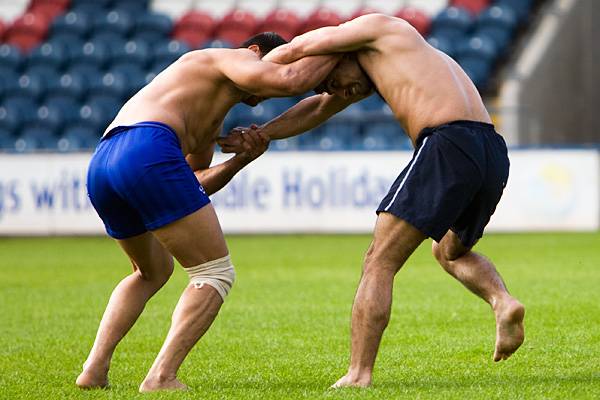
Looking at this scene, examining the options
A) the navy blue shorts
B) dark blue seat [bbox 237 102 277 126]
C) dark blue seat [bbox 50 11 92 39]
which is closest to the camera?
the navy blue shorts

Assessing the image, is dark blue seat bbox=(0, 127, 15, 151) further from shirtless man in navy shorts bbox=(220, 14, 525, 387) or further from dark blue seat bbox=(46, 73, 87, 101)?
shirtless man in navy shorts bbox=(220, 14, 525, 387)

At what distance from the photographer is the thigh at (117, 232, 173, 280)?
6.64 m

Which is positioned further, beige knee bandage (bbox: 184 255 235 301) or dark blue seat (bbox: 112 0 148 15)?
dark blue seat (bbox: 112 0 148 15)

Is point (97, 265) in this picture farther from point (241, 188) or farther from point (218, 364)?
point (218, 364)

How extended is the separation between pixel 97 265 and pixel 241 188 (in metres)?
5.36

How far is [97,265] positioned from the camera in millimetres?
15461

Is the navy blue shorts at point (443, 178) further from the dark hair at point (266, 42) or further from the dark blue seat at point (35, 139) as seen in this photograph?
the dark blue seat at point (35, 139)

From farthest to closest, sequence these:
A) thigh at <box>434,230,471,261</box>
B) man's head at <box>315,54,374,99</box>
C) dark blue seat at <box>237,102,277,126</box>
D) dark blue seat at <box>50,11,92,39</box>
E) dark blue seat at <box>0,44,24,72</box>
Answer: dark blue seat at <box>50,11,92,39</box>
dark blue seat at <box>0,44,24,72</box>
dark blue seat at <box>237,102,277,126</box>
thigh at <box>434,230,471,261</box>
man's head at <box>315,54,374,99</box>

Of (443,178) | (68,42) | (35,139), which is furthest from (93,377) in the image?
Answer: (68,42)

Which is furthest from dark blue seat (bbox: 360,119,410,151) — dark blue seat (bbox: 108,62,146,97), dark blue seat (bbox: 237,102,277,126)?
dark blue seat (bbox: 108,62,146,97)

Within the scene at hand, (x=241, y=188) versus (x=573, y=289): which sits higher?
(x=573, y=289)

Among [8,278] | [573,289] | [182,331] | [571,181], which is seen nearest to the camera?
[182,331]

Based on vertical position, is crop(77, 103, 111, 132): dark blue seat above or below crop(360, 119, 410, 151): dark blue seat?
above

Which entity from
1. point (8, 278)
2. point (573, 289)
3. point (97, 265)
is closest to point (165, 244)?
point (573, 289)
